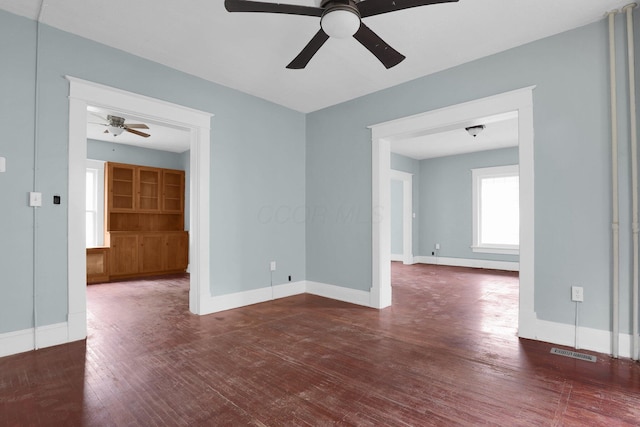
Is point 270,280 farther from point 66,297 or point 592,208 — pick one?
point 592,208

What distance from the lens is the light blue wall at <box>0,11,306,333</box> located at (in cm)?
274

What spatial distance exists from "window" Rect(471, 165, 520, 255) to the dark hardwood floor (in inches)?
167

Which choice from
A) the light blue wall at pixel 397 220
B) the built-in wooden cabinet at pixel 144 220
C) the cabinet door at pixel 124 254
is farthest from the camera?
the light blue wall at pixel 397 220

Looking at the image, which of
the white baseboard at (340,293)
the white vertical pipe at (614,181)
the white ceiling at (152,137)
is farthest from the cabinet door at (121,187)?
the white vertical pipe at (614,181)

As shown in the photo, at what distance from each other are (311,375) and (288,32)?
9.37 feet

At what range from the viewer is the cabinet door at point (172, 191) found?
7.25m

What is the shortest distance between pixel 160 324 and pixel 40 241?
1.36 m

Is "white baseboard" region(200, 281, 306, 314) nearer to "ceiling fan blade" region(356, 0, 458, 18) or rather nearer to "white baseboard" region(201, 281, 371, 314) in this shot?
"white baseboard" region(201, 281, 371, 314)

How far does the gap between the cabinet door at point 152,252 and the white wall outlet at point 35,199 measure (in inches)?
156

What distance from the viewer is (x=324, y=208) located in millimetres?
4906

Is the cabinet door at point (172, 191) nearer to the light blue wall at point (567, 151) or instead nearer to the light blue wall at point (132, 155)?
the light blue wall at point (132, 155)

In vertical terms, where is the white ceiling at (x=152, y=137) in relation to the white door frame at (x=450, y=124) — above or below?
above

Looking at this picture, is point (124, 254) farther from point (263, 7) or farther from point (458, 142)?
point (458, 142)

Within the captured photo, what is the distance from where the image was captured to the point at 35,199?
9.22 feet
